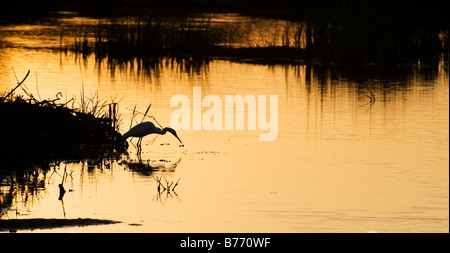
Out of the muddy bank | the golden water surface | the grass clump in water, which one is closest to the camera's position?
the muddy bank

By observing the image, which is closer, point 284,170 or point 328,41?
point 284,170

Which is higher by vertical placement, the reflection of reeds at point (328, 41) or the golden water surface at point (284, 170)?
the reflection of reeds at point (328, 41)

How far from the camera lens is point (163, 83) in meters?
26.0

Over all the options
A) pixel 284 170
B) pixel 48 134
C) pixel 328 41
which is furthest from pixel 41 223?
pixel 328 41

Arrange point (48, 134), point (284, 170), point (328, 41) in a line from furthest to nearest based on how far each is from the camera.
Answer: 1. point (328, 41)
2. point (284, 170)
3. point (48, 134)

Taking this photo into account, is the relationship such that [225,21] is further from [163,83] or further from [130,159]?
[130,159]

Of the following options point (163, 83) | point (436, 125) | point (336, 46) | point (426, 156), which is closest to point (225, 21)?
point (336, 46)

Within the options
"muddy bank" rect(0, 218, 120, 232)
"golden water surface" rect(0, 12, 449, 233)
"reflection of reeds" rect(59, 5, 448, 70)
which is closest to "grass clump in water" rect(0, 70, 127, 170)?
"golden water surface" rect(0, 12, 449, 233)

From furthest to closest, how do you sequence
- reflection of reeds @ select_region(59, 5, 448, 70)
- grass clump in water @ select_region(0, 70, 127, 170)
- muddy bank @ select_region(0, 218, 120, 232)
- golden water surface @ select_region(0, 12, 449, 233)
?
1. reflection of reeds @ select_region(59, 5, 448, 70)
2. grass clump in water @ select_region(0, 70, 127, 170)
3. golden water surface @ select_region(0, 12, 449, 233)
4. muddy bank @ select_region(0, 218, 120, 232)

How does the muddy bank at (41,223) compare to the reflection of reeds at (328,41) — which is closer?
the muddy bank at (41,223)

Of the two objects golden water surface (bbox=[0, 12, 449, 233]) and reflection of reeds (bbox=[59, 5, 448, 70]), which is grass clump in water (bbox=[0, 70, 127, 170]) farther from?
reflection of reeds (bbox=[59, 5, 448, 70])

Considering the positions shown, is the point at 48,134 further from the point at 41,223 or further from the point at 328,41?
the point at 328,41

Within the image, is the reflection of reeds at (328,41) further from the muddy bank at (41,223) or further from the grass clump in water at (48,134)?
the muddy bank at (41,223)

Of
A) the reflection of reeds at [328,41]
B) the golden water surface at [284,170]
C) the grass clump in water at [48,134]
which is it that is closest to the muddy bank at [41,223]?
the golden water surface at [284,170]
